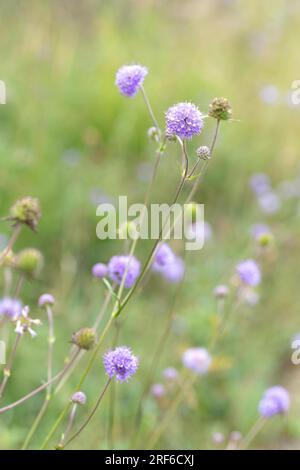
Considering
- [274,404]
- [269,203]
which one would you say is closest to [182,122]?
[274,404]

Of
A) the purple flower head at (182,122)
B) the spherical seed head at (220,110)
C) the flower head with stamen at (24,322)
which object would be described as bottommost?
the flower head with stamen at (24,322)

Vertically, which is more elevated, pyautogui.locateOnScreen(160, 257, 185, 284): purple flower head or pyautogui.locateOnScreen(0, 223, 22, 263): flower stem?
pyautogui.locateOnScreen(160, 257, 185, 284): purple flower head

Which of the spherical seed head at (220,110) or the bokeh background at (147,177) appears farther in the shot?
the bokeh background at (147,177)

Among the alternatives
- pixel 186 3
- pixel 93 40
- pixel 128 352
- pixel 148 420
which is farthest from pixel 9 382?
pixel 186 3

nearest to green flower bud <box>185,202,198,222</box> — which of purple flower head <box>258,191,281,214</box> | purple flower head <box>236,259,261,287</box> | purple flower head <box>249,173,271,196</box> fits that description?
purple flower head <box>236,259,261,287</box>

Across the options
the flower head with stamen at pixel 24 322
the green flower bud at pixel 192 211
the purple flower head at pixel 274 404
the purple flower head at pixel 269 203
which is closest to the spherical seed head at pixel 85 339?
the flower head with stamen at pixel 24 322

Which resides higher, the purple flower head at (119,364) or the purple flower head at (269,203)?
the purple flower head at (269,203)

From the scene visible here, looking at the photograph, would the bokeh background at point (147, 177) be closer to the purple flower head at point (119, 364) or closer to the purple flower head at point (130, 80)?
the purple flower head at point (130, 80)

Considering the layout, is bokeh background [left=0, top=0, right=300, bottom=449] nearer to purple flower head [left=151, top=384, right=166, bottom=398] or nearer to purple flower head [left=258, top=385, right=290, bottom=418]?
purple flower head [left=151, top=384, right=166, bottom=398]
